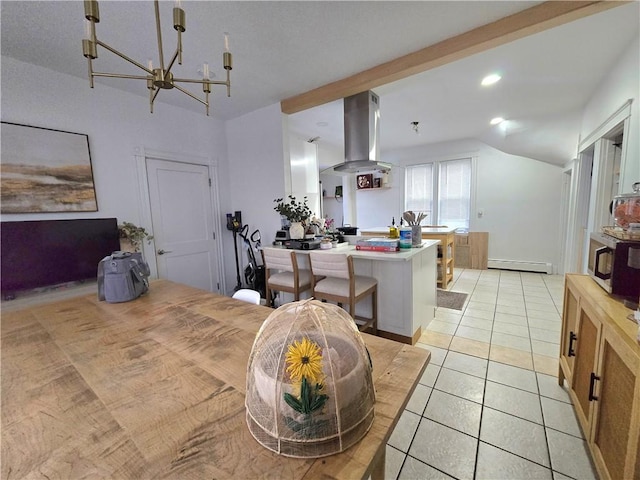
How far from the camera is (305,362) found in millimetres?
564

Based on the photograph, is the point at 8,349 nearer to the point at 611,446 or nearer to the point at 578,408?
the point at 611,446

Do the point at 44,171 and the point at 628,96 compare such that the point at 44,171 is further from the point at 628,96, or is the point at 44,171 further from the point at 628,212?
the point at 628,96

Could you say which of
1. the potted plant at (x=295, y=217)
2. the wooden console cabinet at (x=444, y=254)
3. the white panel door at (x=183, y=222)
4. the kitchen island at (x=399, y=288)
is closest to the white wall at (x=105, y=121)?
the white panel door at (x=183, y=222)

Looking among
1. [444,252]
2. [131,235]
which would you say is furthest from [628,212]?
[131,235]

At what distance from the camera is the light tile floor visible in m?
1.31

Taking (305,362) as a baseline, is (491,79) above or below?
above

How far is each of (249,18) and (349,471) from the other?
242 cm

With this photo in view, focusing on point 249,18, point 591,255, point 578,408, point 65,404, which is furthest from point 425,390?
point 249,18

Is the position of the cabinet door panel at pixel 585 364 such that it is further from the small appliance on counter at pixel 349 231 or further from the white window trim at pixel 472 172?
the white window trim at pixel 472 172

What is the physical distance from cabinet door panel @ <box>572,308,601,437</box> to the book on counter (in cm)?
130

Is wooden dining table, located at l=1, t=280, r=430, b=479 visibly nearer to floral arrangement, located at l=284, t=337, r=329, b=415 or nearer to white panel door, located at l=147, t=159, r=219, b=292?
floral arrangement, located at l=284, t=337, r=329, b=415

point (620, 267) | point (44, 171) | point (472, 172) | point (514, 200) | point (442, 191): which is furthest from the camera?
point (442, 191)

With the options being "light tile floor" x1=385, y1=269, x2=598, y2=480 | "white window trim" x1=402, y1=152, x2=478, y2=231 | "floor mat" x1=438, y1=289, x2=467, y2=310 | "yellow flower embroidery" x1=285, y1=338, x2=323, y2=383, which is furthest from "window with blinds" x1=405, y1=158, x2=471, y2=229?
"yellow flower embroidery" x1=285, y1=338, x2=323, y2=383

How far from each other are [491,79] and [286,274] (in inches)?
117
